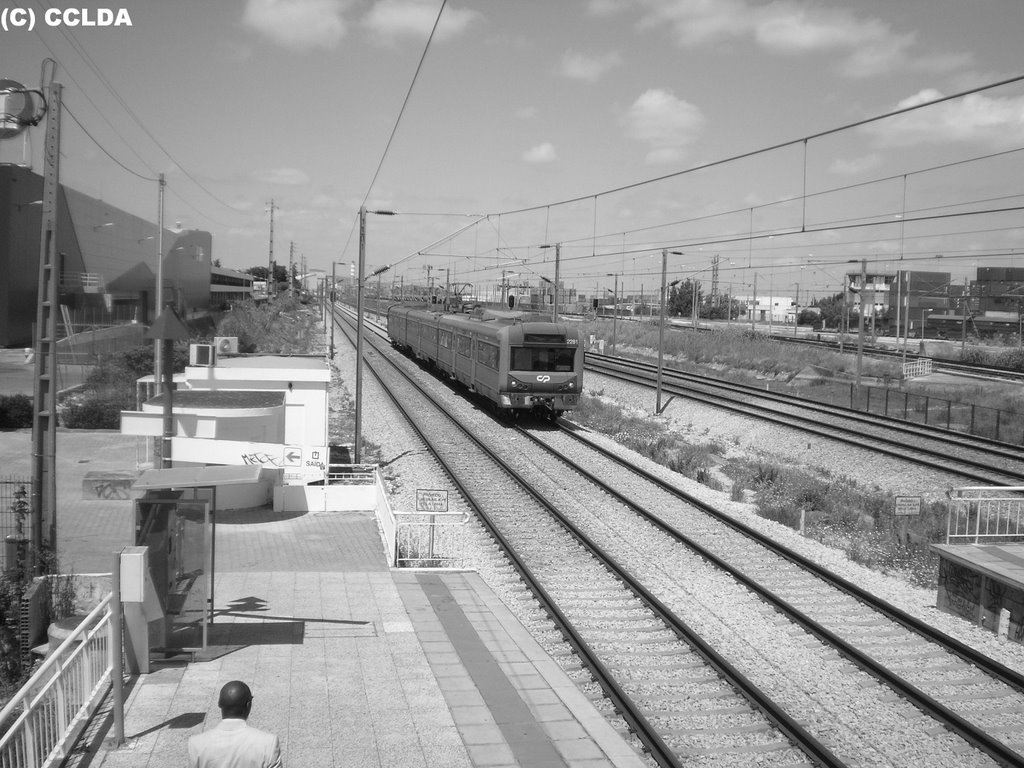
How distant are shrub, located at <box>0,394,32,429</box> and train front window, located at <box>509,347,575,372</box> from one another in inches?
601

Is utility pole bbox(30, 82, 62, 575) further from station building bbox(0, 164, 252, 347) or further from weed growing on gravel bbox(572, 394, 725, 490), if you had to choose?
weed growing on gravel bbox(572, 394, 725, 490)

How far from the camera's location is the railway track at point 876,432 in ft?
70.8

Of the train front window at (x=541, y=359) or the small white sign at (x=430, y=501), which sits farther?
the train front window at (x=541, y=359)

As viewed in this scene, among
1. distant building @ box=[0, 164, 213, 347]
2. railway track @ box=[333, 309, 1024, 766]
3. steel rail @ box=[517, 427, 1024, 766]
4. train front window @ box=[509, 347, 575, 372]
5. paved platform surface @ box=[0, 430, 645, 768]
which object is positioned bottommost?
railway track @ box=[333, 309, 1024, 766]

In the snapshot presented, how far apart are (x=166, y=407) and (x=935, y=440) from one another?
21316 millimetres

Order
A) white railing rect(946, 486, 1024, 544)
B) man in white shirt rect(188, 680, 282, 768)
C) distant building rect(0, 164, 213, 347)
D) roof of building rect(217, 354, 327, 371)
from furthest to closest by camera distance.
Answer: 1. distant building rect(0, 164, 213, 347)
2. roof of building rect(217, 354, 327, 371)
3. white railing rect(946, 486, 1024, 544)
4. man in white shirt rect(188, 680, 282, 768)

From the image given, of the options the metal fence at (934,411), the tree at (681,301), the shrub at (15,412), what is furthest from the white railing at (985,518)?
the tree at (681,301)

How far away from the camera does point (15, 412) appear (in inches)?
1112

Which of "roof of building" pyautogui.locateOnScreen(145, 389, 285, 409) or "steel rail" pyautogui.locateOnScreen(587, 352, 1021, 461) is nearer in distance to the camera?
"roof of building" pyautogui.locateOnScreen(145, 389, 285, 409)

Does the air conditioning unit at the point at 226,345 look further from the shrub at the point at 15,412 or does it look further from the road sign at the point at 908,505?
the road sign at the point at 908,505

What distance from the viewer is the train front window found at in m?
26.6

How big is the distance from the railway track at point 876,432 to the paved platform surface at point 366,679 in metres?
14.5

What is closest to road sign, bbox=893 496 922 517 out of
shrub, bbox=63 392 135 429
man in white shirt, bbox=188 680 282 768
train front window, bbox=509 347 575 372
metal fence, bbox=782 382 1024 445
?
man in white shirt, bbox=188 680 282 768

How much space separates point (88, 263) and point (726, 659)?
36.0m
